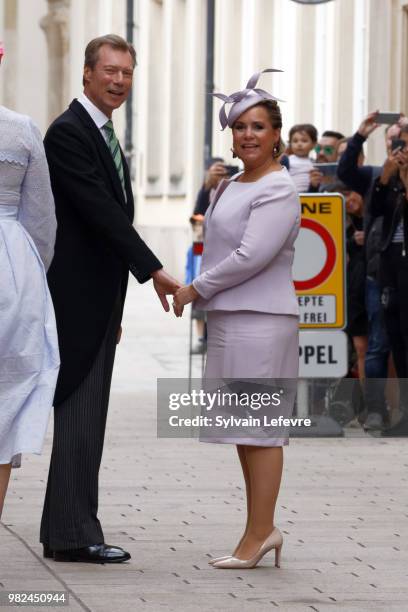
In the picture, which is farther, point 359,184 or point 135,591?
point 359,184

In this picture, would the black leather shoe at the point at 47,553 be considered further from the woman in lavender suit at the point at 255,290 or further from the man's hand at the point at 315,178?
the man's hand at the point at 315,178

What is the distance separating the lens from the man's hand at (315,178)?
12.2 metres

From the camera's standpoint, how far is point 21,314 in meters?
6.22

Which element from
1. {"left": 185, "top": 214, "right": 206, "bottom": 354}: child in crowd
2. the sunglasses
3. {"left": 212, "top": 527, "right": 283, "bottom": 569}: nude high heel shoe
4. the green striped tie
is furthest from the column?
{"left": 212, "top": 527, "right": 283, "bottom": 569}: nude high heel shoe

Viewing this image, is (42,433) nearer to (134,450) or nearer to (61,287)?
(61,287)

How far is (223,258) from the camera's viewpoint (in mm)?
6824

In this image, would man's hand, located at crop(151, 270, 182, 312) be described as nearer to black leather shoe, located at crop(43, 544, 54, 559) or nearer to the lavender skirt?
the lavender skirt

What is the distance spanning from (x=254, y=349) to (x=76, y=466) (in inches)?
31.3

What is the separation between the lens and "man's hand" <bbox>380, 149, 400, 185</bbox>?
10.9 metres

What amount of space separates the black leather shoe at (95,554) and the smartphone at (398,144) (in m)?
4.58

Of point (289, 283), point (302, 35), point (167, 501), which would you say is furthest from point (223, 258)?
point (302, 35)

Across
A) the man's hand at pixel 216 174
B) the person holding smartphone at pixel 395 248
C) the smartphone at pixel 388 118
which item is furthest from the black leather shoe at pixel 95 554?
the man's hand at pixel 216 174

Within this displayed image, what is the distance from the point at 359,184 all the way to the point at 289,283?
15.7ft

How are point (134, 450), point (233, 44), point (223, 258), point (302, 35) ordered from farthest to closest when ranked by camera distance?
point (233, 44), point (302, 35), point (134, 450), point (223, 258)
